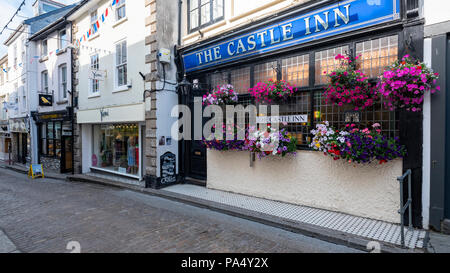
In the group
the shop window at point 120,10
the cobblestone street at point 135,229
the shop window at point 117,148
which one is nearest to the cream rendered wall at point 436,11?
the cobblestone street at point 135,229

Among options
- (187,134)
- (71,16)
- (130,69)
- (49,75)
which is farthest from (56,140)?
(187,134)

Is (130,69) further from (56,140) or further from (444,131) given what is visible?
(444,131)

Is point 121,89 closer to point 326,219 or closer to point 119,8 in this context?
point 119,8

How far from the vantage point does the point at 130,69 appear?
962cm

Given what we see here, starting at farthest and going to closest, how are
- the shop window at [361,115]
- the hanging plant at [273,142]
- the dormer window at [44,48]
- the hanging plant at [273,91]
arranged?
1. the dormer window at [44,48]
2. the hanging plant at [273,91]
3. the hanging plant at [273,142]
4. the shop window at [361,115]

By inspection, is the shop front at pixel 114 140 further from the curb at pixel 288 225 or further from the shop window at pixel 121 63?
the curb at pixel 288 225

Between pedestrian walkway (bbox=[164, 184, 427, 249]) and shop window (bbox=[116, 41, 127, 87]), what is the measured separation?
19.1 feet

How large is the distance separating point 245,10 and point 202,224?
5844 mm

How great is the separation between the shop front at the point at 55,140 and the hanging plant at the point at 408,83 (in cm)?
1379

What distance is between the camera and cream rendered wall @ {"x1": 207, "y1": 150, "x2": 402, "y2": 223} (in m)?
4.97

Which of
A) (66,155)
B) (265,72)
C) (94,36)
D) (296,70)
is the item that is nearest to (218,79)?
(265,72)

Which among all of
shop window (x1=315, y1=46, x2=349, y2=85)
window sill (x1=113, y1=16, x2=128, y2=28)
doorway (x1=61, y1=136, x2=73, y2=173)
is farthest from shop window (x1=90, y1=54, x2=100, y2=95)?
shop window (x1=315, y1=46, x2=349, y2=85)

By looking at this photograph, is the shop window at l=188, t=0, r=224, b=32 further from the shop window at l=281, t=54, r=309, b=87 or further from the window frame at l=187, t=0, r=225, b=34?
the shop window at l=281, t=54, r=309, b=87

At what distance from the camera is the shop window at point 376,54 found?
4.93 metres
